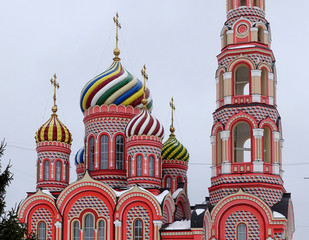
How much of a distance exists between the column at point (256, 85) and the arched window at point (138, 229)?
713 cm

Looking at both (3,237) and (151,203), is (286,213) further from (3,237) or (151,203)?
(3,237)

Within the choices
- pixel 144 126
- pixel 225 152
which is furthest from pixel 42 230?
pixel 225 152

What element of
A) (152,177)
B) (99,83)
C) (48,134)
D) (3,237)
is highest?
(99,83)

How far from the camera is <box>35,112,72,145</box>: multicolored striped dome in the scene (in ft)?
112

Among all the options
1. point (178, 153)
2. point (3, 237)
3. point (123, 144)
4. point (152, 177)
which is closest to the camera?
point (3, 237)

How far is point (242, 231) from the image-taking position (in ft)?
96.3

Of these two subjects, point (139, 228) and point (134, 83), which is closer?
point (139, 228)

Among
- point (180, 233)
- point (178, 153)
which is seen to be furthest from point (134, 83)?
point (180, 233)

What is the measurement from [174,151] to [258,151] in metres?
6.99

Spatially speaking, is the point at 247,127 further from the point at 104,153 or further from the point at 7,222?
the point at 7,222

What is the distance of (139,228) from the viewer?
30.0 metres

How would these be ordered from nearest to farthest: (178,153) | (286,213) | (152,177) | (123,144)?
(286,213)
(152,177)
(123,144)
(178,153)

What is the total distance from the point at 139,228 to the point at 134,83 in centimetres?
795

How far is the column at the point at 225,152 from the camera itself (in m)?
30.2
